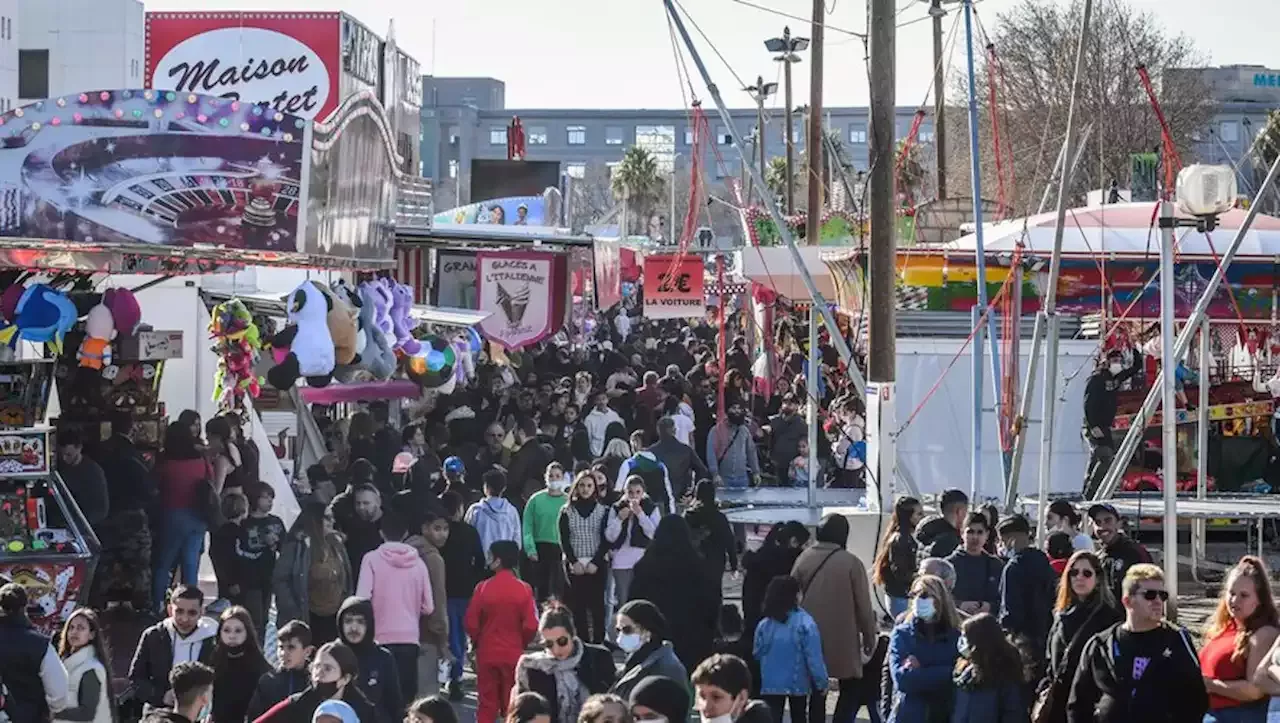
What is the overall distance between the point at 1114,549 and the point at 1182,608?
5.35 m

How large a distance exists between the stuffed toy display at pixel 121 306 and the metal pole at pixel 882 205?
17.1 feet

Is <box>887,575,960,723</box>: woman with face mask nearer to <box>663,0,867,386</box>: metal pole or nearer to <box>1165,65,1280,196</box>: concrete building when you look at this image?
<box>663,0,867,386</box>: metal pole

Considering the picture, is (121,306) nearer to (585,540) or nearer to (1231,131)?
(585,540)

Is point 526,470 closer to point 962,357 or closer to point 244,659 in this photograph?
point 962,357

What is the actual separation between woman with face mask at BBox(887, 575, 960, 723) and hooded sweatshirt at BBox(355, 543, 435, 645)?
3.33 m

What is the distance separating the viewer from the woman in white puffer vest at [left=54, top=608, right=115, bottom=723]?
9.21 metres

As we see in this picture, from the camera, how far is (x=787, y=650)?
1009 cm

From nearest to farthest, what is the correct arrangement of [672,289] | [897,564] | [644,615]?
[644,615] → [897,564] → [672,289]

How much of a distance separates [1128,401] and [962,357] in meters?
1.63

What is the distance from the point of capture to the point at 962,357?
63.1 ft

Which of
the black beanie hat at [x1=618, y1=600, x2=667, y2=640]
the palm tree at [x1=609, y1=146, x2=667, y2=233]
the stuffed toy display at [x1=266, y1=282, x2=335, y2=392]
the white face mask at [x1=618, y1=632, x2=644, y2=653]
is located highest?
the palm tree at [x1=609, y1=146, x2=667, y2=233]

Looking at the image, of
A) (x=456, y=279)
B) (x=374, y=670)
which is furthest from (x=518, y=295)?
(x=374, y=670)

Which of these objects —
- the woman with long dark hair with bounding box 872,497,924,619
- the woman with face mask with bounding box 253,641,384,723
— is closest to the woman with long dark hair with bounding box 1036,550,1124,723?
the woman with long dark hair with bounding box 872,497,924,619

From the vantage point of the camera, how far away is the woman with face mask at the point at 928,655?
897 centimetres
